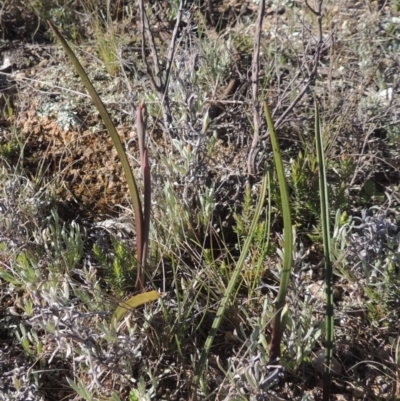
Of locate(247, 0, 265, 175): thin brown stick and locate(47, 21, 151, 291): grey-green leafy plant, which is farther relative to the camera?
locate(247, 0, 265, 175): thin brown stick

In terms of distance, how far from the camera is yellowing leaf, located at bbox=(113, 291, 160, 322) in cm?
152

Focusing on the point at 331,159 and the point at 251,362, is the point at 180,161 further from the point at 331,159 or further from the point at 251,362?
the point at 251,362

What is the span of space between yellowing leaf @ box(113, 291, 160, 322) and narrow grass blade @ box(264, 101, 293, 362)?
33 cm

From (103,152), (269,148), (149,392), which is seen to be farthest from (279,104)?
(149,392)

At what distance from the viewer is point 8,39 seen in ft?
10.0

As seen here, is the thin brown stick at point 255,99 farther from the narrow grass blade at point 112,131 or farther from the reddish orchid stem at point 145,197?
the narrow grass blade at point 112,131

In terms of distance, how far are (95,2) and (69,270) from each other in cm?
170

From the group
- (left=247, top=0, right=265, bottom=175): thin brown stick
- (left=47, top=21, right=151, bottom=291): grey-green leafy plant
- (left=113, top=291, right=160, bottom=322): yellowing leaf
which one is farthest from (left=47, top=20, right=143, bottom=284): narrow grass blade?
(left=247, top=0, right=265, bottom=175): thin brown stick

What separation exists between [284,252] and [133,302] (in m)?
0.47

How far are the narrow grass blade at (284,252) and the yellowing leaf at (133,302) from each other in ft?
1.07

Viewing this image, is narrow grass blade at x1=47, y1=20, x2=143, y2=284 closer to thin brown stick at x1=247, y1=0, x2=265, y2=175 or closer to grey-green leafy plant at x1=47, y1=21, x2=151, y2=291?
grey-green leafy plant at x1=47, y1=21, x2=151, y2=291

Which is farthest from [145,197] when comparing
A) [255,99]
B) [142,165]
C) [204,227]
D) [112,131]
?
[255,99]

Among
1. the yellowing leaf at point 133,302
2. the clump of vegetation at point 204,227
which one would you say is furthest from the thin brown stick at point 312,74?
the yellowing leaf at point 133,302

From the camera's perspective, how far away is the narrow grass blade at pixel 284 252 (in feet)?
4.34
